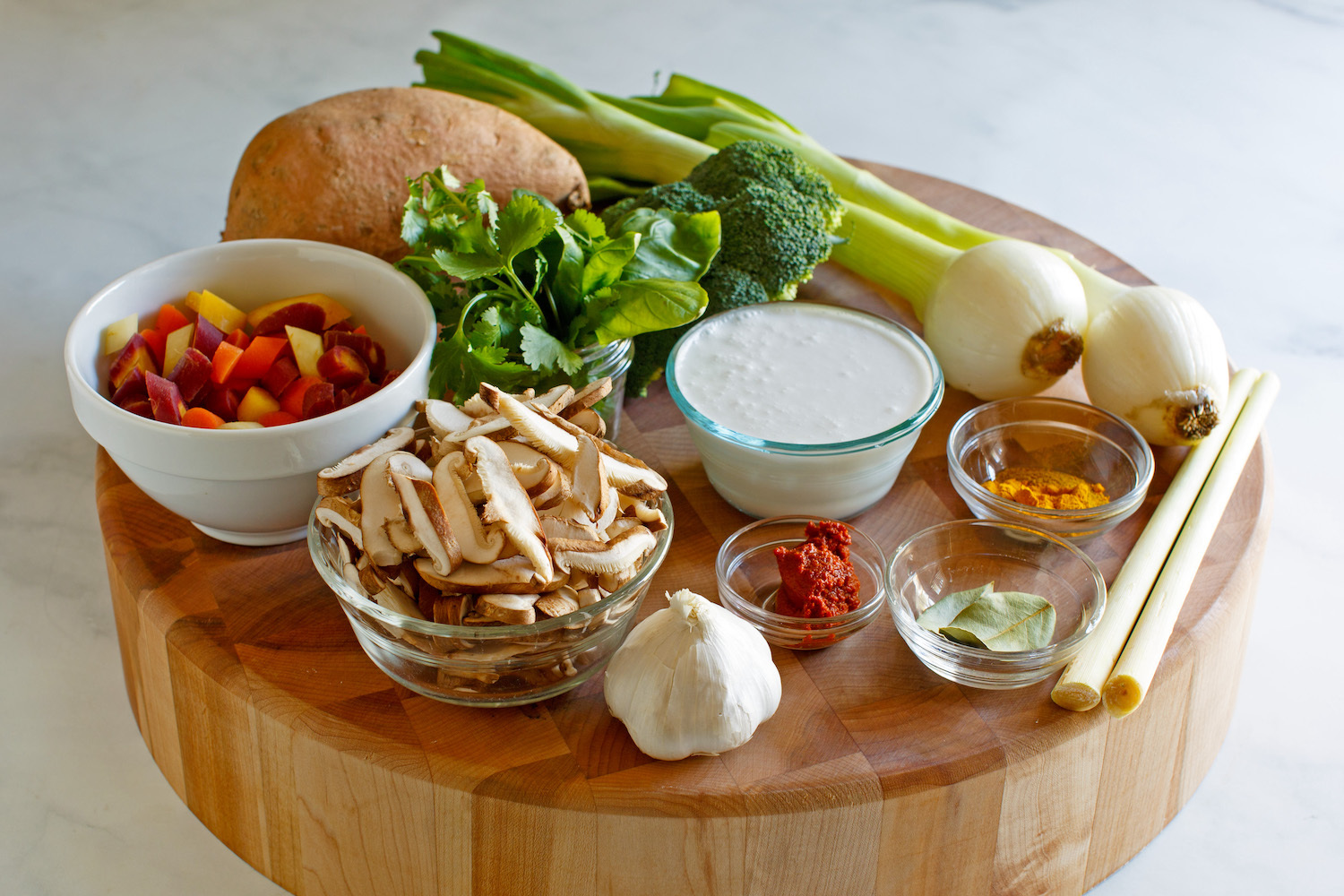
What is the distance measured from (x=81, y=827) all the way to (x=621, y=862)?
0.76m

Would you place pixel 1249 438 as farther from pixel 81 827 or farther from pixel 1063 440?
pixel 81 827

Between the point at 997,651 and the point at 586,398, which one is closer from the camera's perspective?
the point at 997,651

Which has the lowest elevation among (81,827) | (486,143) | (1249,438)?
(81,827)

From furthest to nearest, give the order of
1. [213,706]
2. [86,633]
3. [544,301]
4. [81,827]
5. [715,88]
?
[715,88] < [86,633] < [544,301] < [81,827] < [213,706]

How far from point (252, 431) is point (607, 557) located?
454 millimetres

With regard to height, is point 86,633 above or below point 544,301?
below

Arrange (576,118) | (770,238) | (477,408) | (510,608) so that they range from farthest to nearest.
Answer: (576,118)
(770,238)
(477,408)
(510,608)

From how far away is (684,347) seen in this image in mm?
1698

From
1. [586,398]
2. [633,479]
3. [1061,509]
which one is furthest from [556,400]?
[1061,509]

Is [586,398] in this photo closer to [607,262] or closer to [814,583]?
[607,262]

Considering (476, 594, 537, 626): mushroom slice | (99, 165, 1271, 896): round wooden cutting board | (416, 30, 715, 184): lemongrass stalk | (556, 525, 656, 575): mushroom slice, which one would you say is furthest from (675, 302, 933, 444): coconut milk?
(416, 30, 715, 184): lemongrass stalk

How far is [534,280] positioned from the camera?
5.38 ft

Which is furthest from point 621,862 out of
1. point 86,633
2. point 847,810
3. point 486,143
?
point 486,143

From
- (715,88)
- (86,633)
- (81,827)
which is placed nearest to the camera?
(81,827)
